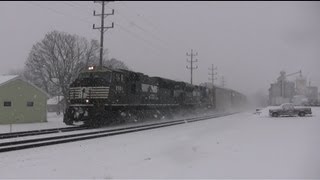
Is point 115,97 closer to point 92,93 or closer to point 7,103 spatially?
point 92,93

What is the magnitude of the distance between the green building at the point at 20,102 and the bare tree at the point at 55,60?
19912 mm

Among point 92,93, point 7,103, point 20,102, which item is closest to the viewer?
point 92,93

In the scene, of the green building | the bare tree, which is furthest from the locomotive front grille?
the bare tree

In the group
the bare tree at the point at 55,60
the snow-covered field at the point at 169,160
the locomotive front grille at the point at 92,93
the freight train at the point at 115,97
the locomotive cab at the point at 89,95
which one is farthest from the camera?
the bare tree at the point at 55,60

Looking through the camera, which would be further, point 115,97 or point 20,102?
point 20,102

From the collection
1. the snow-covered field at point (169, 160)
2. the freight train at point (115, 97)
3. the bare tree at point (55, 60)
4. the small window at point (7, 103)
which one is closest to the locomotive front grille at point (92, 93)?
the freight train at point (115, 97)

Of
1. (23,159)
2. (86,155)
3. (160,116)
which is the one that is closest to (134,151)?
(86,155)

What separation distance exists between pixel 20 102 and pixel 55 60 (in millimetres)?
24453

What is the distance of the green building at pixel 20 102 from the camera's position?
35.3 m

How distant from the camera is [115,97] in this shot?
88.5ft

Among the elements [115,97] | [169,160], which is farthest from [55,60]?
[169,160]

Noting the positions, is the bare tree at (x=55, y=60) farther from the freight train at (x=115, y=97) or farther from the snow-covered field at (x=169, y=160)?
the snow-covered field at (x=169, y=160)

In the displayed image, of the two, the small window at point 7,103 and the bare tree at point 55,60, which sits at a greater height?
the bare tree at point 55,60

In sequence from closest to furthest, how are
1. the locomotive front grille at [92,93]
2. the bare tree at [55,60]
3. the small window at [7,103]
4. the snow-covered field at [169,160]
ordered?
the snow-covered field at [169,160] → the locomotive front grille at [92,93] → the small window at [7,103] → the bare tree at [55,60]
